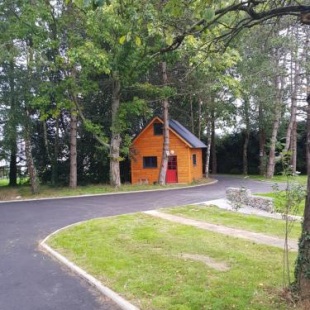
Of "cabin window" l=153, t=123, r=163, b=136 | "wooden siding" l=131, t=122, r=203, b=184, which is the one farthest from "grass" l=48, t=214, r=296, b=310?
"cabin window" l=153, t=123, r=163, b=136

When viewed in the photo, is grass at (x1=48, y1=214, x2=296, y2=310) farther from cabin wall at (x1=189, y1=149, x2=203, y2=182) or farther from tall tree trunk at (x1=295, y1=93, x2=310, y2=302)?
cabin wall at (x1=189, y1=149, x2=203, y2=182)

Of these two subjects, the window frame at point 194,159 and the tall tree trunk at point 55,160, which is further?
the window frame at point 194,159

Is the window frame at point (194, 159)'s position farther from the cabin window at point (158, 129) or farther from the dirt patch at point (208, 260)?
the dirt patch at point (208, 260)

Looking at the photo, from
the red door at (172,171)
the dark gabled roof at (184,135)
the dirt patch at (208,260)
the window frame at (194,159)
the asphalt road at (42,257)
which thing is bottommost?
the asphalt road at (42,257)

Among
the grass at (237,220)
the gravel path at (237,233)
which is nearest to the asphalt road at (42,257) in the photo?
the grass at (237,220)

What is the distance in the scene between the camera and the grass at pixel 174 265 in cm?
514

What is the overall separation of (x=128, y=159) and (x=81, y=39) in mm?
10335

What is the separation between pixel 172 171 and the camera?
86.8 ft

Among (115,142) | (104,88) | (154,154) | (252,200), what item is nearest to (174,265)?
(252,200)

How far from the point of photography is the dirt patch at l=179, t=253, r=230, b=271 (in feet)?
21.3

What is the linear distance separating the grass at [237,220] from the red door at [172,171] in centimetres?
1258

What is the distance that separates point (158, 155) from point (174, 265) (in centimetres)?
2010

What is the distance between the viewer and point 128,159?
2770 centimetres

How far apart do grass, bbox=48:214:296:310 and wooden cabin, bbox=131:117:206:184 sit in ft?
52.4
